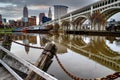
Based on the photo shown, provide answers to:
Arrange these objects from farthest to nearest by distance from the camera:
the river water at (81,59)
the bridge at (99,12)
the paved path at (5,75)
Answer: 1. the bridge at (99,12)
2. the river water at (81,59)
3. the paved path at (5,75)

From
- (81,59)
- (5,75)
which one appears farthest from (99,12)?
(5,75)

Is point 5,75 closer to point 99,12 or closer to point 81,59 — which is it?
point 81,59

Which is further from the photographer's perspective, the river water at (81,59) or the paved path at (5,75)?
the river water at (81,59)

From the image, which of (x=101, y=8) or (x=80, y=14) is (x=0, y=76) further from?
(x=80, y=14)

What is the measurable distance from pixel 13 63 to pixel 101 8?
77977 millimetres

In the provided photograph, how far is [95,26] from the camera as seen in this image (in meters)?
88.8

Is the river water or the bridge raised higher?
the bridge

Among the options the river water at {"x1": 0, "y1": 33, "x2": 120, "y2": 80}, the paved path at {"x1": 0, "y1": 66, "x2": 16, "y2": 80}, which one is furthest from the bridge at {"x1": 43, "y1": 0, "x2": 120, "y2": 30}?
the paved path at {"x1": 0, "y1": 66, "x2": 16, "y2": 80}

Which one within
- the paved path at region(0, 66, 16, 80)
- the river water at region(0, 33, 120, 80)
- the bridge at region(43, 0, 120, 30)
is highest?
the bridge at region(43, 0, 120, 30)

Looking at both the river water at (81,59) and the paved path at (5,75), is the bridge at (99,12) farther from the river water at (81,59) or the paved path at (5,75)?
the paved path at (5,75)

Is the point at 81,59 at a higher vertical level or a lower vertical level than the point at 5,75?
lower

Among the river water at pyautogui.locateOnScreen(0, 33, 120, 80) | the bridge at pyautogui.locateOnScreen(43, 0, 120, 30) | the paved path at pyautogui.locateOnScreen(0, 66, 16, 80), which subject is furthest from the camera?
the bridge at pyautogui.locateOnScreen(43, 0, 120, 30)

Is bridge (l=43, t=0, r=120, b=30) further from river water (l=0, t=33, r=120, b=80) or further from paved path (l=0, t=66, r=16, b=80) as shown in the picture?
paved path (l=0, t=66, r=16, b=80)

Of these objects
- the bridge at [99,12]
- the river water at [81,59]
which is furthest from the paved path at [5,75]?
the bridge at [99,12]
